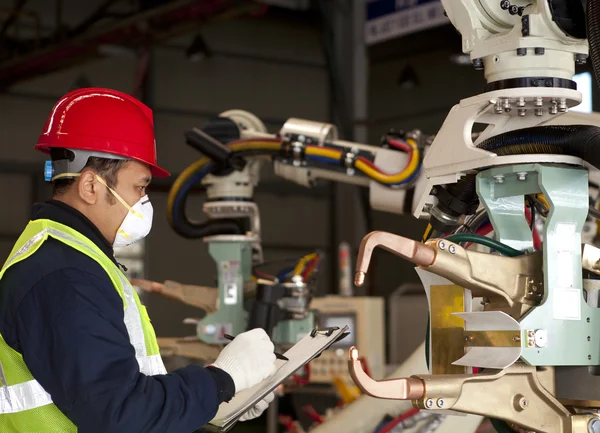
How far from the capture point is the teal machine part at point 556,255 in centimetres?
189

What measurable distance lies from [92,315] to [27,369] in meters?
0.21

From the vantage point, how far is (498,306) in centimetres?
196

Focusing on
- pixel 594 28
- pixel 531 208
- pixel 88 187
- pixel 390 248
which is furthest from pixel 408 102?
pixel 390 248

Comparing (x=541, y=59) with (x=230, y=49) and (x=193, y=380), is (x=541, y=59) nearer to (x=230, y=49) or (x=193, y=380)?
(x=193, y=380)

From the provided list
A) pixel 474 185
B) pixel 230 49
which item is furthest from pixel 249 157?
pixel 230 49

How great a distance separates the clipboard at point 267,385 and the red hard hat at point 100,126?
1.91ft

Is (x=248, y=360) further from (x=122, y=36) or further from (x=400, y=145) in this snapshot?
(x=122, y=36)

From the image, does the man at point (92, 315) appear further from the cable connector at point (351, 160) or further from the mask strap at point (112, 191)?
the cable connector at point (351, 160)

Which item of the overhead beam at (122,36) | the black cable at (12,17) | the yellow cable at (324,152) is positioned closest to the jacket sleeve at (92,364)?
the yellow cable at (324,152)

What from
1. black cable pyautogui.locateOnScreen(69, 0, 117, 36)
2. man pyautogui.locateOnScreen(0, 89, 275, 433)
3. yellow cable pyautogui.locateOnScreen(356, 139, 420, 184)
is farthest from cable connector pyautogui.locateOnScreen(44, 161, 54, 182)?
black cable pyautogui.locateOnScreen(69, 0, 117, 36)

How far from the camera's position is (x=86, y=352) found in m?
1.74

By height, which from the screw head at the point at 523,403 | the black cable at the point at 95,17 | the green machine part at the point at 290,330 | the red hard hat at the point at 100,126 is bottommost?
the green machine part at the point at 290,330

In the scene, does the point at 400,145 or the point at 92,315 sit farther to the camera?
the point at 400,145

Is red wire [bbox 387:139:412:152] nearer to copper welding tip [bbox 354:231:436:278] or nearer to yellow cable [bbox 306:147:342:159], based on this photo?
yellow cable [bbox 306:147:342:159]
